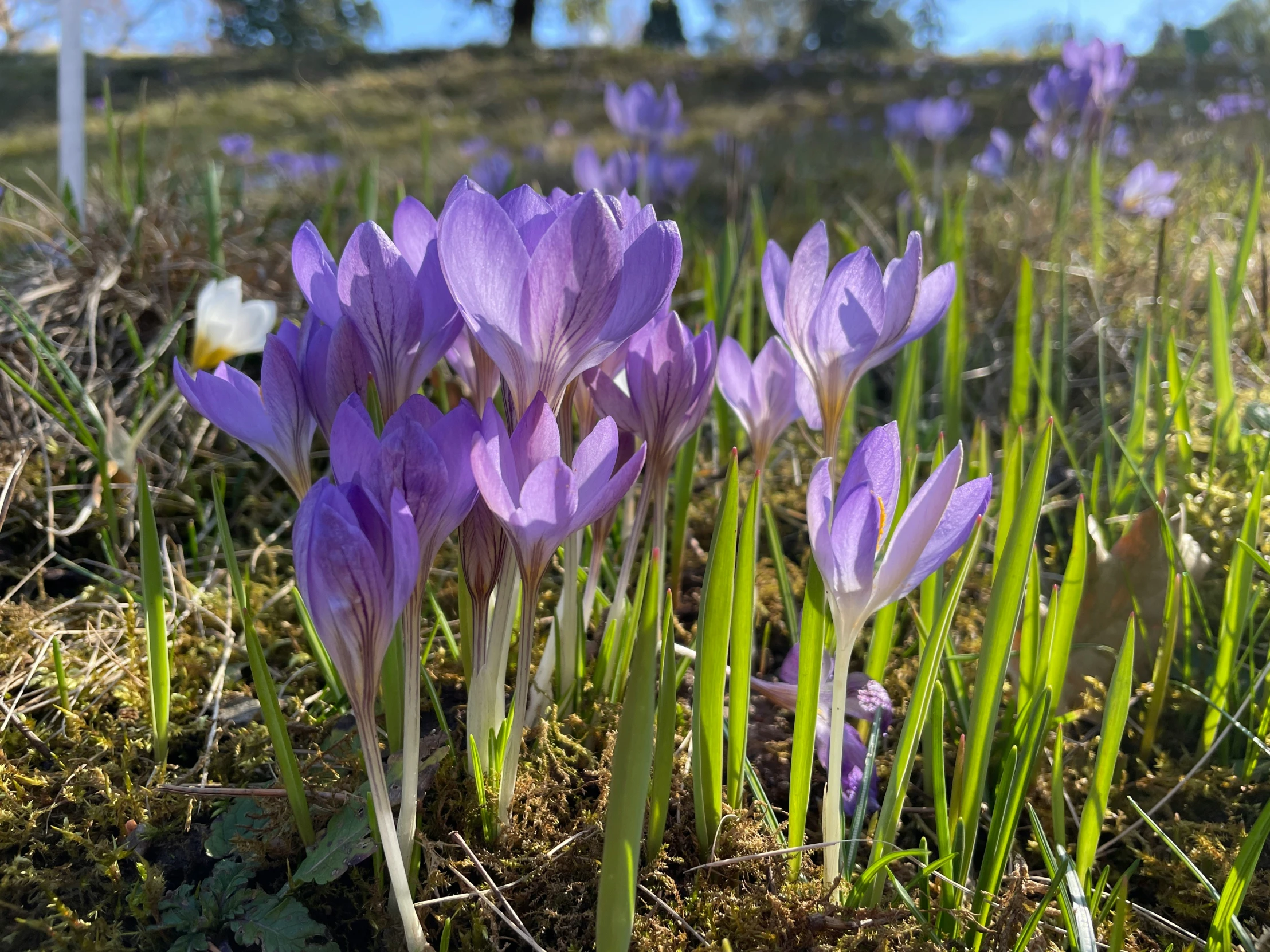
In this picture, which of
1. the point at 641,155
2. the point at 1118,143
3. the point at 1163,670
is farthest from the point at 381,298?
the point at 1118,143

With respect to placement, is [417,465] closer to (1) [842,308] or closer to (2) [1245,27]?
(1) [842,308]

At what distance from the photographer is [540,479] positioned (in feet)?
2.24

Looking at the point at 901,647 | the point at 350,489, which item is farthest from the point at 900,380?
the point at 350,489

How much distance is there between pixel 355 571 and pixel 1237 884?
0.91 m

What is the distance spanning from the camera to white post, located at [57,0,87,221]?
2080 mm

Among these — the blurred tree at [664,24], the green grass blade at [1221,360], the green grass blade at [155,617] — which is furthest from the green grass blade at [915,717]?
the blurred tree at [664,24]

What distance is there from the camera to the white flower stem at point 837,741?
804 millimetres

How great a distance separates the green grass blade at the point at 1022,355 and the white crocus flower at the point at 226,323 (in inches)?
56.0

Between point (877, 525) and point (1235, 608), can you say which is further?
point (1235, 608)

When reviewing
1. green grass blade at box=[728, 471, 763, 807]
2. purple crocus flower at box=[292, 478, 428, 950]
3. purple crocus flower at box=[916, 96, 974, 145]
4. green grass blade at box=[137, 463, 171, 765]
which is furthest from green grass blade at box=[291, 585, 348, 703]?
purple crocus flower at box=[916, 96, 974, 145]

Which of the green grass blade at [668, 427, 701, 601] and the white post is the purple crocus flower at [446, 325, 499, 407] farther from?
the white post

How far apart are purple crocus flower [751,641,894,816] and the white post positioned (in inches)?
84.5

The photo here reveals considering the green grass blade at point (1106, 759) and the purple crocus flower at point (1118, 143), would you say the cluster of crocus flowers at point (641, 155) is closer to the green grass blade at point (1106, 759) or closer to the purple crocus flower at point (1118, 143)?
the green grass blade at point (1106, 759)

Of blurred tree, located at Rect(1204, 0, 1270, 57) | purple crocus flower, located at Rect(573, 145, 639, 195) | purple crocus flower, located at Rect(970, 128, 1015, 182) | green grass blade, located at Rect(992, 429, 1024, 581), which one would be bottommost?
green grass blade, located at Rect(992, 429, 1024, 581)
